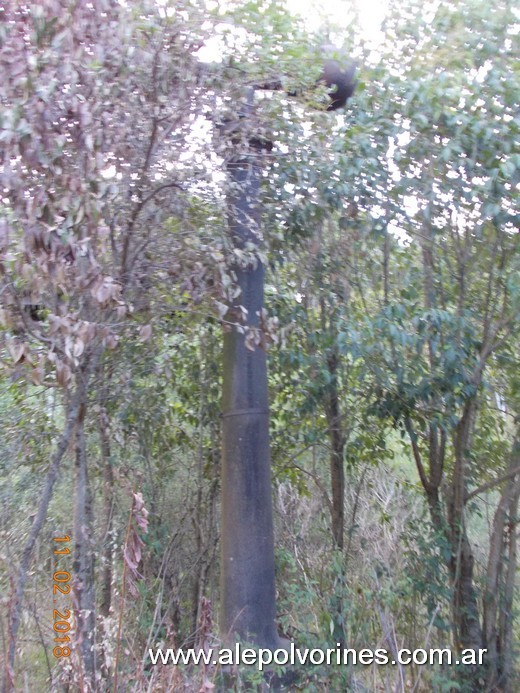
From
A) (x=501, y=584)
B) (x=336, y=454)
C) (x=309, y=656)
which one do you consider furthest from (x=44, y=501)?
(x=501, y=584)

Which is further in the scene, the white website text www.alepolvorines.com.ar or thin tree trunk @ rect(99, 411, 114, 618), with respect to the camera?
thin tree trunk @ rect(99, 411, 114, 618)

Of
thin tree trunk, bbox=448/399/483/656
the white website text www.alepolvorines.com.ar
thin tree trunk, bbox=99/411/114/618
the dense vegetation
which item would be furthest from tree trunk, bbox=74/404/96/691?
thin tree trunk, bbox=448/399/483/656

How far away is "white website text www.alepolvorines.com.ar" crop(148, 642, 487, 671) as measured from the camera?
3.83 m

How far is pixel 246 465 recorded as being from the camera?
15.4 feet

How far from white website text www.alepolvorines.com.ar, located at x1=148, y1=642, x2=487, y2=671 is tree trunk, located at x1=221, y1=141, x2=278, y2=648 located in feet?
0.47

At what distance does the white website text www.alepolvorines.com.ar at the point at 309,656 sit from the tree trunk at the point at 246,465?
5.7 inches

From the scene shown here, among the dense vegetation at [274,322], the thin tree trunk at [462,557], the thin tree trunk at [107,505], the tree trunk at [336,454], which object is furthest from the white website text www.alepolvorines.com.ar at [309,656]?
the thin tree trunk at [107,505]

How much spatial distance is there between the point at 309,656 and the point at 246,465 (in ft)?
3.99

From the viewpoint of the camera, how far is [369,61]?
18.1 feet

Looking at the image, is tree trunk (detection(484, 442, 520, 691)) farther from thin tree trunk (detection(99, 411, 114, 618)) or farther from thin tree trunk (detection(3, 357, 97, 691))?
thin tree trunk (detection(3, 357, 97, 691))

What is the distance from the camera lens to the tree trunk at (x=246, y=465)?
458cm

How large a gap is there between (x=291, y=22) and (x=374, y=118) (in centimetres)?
93

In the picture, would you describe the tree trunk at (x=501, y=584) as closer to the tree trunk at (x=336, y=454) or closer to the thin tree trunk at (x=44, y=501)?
the tree trunk at (x=336, y=454)

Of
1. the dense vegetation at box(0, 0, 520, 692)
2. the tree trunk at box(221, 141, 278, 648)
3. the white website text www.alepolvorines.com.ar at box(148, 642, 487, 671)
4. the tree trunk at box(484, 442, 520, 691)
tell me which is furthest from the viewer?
the tree trunk at box(484, 442, 520, 691)
